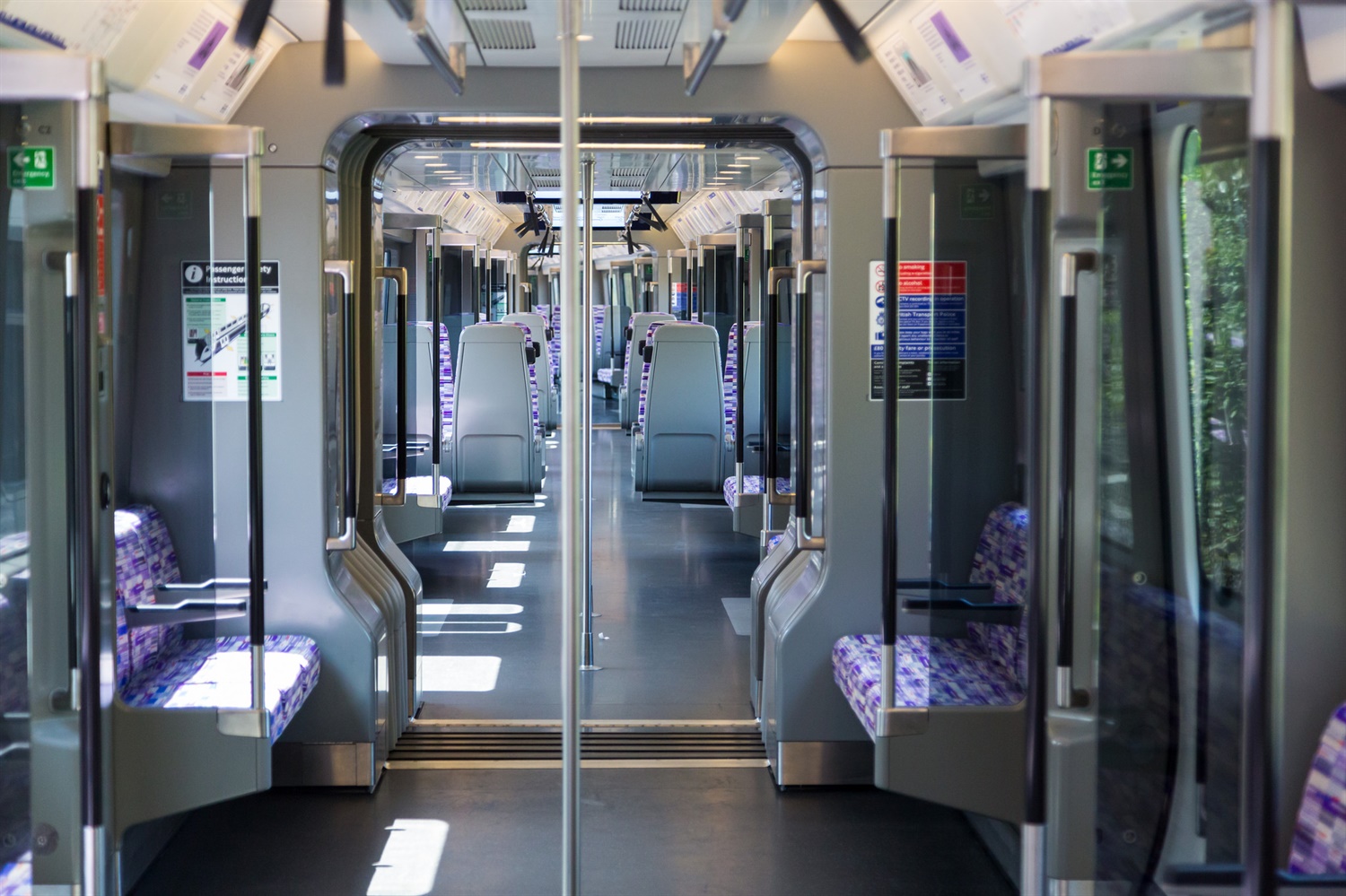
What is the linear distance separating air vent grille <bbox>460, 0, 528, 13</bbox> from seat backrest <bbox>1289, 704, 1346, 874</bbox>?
275 centimetres

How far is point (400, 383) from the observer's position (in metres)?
5.13

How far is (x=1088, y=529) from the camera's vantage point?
2564 mm

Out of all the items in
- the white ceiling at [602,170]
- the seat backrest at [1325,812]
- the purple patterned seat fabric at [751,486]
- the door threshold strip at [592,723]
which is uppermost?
the white ceiling at [602,170]

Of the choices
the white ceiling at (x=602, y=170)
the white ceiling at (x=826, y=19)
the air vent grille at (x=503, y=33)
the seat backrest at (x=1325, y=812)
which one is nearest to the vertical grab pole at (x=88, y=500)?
the air vent grille at (x=503, y=33)

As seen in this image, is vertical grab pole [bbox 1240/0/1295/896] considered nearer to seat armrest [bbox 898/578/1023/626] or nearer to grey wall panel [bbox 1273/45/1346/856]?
grey wall panel [bbox 1273/45/1346/856]

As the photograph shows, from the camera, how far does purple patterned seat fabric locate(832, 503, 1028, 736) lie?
277cm

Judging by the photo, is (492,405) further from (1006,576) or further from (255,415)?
(1006,576)

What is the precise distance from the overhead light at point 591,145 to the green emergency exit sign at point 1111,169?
2.33m

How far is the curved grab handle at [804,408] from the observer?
4348 mm

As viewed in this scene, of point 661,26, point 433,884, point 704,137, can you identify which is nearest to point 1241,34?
point 661,26

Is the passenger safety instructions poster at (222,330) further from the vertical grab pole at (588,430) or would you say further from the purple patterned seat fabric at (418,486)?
the purple patterned seat fabric at (418,486)

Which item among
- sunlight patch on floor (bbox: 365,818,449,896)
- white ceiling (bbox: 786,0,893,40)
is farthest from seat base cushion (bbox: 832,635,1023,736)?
white ceiling (bbox: 786,0,893,40)

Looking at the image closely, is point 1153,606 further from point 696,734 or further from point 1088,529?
point 696,734

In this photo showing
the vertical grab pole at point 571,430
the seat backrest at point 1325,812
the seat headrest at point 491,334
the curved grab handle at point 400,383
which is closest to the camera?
the vertical grab pole at point 571,430
